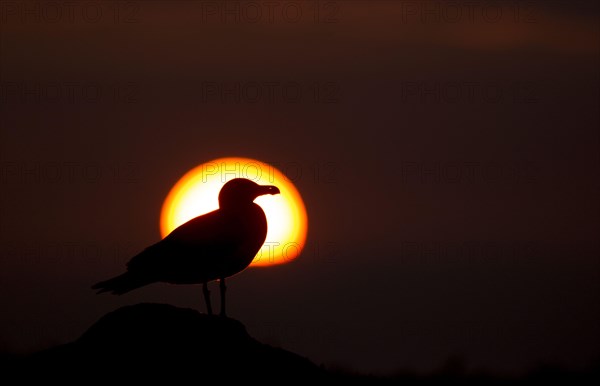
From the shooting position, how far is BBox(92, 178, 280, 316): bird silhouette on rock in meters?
15.0

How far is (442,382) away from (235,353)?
24.2 ft

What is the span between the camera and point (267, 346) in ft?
45.2

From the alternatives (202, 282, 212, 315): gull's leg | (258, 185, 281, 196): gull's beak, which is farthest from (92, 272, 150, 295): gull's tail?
(258, 185, 281, 196): gull's beak

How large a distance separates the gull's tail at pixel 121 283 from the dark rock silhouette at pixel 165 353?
149 cm

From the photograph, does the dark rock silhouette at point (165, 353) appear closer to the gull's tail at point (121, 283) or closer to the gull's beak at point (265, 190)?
the gull's tail at point (121, 283)

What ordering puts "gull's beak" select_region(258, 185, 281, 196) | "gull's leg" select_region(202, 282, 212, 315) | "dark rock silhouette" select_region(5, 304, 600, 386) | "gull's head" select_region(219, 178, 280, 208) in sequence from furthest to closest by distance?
"gull's beak" select_region(258, 185, 281, 196) < "gull's head" select_region(219, 178, 280, 208) < "gull's leg" select_region(202, 282, 212, 315) < "dark rock silhouette" select_region(5, 304, 600, 386)

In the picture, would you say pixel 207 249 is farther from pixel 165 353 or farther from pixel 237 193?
pixel 165 353

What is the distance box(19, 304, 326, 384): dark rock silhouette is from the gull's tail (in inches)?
58.8

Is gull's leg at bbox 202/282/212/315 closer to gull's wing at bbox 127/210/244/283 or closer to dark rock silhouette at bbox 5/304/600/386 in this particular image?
gull's wing at bbox 127/210/244/283

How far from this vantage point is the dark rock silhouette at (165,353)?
12719 millimetres

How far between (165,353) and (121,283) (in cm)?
258

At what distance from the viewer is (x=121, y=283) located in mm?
15250

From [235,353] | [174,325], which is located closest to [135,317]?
[174,325]

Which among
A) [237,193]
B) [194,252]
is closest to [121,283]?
[194,252]
